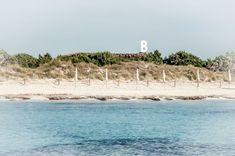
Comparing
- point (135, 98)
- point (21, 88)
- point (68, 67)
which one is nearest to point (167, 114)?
point (135, 98)

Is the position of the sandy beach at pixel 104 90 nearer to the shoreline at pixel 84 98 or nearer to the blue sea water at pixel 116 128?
the shoreline at pixel 84 98

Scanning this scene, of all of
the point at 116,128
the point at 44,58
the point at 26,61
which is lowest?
the point at 116,128

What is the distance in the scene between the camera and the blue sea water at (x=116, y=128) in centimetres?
2073

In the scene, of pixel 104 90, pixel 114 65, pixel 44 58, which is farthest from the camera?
pixel 44 58

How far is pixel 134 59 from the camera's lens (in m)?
69.8

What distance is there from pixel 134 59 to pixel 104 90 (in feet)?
64.0

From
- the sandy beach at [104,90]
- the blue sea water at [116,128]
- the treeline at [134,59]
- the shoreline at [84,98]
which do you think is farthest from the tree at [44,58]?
the blue sea water at [116,128]

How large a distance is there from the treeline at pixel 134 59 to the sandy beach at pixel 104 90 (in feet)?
36.8

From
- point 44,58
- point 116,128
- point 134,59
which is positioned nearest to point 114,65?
point 134,59

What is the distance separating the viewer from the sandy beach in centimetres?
4803

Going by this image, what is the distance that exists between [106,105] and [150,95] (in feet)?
22.7

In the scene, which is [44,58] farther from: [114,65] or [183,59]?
[183,59]

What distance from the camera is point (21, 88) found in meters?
49.3

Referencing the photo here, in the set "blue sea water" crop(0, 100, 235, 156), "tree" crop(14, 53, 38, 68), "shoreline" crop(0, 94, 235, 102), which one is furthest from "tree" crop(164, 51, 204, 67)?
"blue sea water" crop(0, 100, 235, 156)
